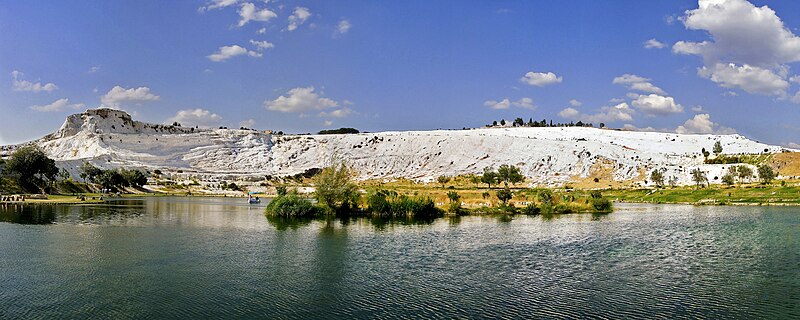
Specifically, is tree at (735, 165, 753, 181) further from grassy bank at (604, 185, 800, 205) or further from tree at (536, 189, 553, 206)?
tree at (536, 189, 553, 206)

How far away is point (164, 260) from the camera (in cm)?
2231

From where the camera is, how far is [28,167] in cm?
6838

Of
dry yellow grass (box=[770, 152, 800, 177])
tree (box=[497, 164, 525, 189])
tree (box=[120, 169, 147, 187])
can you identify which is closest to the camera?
tree (box=[497, 164, 525, 189])

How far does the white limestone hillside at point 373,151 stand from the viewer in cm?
9712

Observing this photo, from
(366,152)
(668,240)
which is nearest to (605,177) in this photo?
(366,152)

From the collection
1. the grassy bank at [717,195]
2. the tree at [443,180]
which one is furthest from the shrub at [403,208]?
the tree at [443,180]

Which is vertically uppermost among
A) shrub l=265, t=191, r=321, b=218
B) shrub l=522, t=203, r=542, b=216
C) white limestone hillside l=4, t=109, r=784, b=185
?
white limestone hillside l=4, t=109, r=784, b=185

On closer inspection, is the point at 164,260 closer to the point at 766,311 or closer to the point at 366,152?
the point at 766,311

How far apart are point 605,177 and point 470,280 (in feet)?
256

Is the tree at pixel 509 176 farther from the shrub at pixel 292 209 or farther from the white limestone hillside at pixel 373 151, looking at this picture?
the shrub at pixel 292 209

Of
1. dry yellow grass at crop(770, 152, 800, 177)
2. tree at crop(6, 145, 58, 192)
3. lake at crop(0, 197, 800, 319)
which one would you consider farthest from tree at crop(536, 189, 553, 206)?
tree at crop(6, 145, 58, 192)

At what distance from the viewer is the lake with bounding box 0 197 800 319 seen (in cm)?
1550

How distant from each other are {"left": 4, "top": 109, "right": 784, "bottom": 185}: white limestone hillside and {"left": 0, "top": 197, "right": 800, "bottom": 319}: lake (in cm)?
6221

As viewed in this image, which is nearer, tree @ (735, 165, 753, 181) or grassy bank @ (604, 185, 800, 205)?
grassy bank @ (604, 185, 800, 205)
